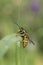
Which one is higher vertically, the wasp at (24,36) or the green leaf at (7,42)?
the wasp at (24,36)

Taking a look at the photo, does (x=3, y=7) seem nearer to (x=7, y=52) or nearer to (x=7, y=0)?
(x=7, y=0)

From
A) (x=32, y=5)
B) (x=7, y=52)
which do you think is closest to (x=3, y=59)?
(x=7, y=52)

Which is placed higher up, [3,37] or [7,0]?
[7,0]

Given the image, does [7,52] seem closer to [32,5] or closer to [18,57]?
[18,57]

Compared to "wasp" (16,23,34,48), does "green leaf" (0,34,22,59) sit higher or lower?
lower
